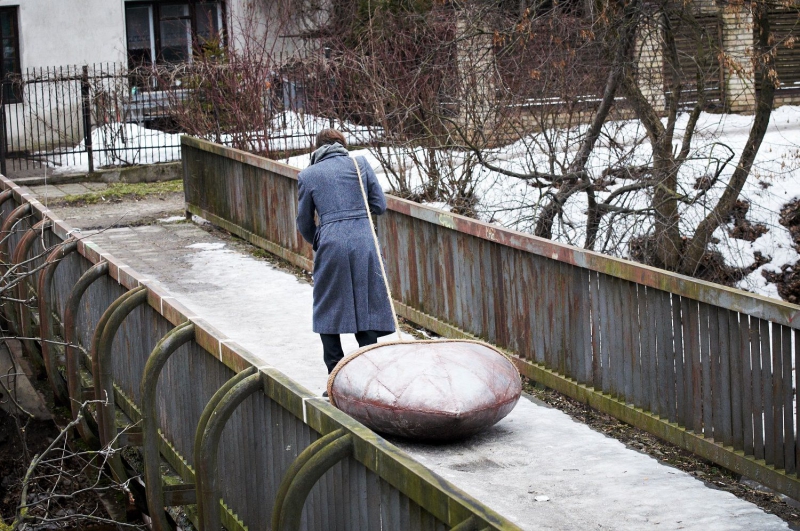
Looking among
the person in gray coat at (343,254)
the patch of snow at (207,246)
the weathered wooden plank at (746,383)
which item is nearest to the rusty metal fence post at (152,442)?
the person in gray coat at (343,254)

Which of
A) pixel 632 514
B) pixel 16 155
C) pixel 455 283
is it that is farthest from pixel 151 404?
pixel 16 155

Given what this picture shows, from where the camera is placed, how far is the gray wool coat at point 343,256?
7062 millimetres

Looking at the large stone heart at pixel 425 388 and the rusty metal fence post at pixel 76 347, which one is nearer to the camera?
the large stone heart at pixel 425 388

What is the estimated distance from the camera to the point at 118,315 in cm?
613

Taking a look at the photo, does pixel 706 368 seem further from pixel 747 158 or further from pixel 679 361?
pixel 747 158

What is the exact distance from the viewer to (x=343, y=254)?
23.1ft

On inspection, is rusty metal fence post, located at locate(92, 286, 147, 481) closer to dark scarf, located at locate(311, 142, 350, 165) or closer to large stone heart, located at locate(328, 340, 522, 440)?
large stone heart, located at locate(328, 340, 522, 440)

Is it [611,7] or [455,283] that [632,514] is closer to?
[455,283]

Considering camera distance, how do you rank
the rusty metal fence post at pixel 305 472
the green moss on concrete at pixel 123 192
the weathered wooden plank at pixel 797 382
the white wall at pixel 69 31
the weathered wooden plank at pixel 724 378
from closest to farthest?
the rusty metal fence post at pixel 305 472 → the weathered wooden plank at pixel 797 382 → the weathered wooden plank at pixel 724 378 → the green moss on concrete at pixel 123 192 → the white wall at pixel 69 31

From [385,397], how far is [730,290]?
6.34 feet

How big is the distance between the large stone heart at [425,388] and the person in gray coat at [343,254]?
75 centimetres

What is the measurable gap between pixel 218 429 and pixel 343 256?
2622 millimetres

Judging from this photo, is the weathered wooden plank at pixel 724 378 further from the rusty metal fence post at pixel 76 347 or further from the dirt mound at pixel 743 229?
the dirt mound at pixel 743 229

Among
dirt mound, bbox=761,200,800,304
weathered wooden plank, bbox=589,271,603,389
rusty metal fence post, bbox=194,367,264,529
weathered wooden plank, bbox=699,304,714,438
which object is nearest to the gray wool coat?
weathered wooden plank, bbox=589,271,603,389
